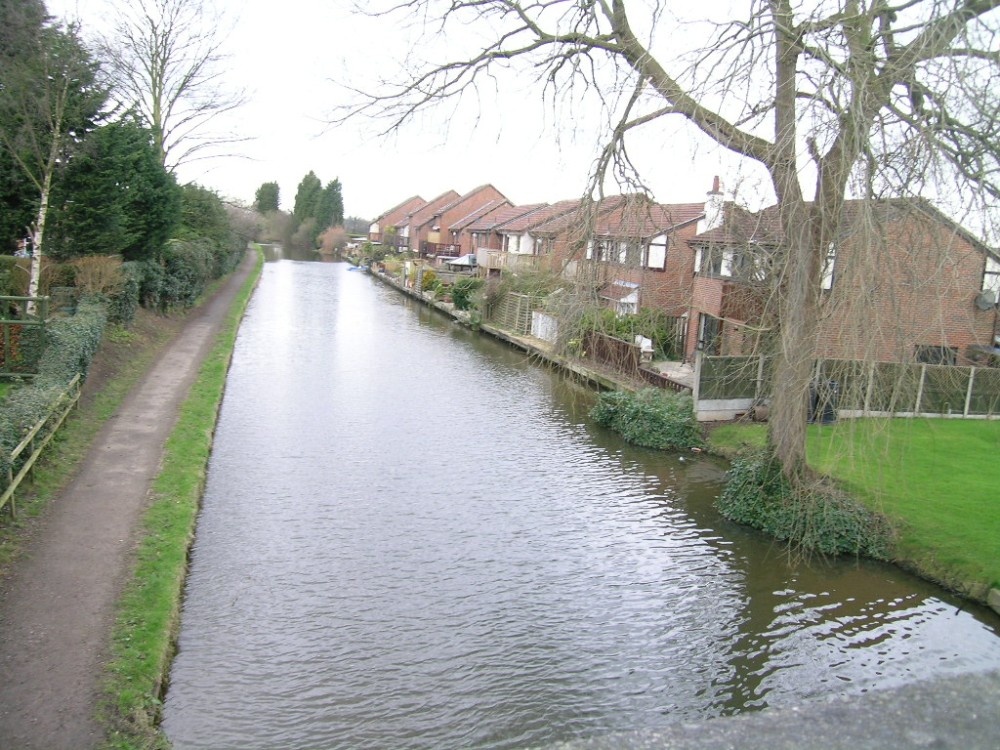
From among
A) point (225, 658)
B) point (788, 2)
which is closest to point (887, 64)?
point (788, 2)

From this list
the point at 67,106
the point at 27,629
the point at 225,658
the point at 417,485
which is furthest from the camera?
the point at 67,106

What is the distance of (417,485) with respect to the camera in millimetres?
14023

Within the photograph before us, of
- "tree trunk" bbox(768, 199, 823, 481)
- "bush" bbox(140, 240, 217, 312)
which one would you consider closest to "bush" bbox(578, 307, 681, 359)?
"tree trunk" bbox(768, 199, 823, 481)

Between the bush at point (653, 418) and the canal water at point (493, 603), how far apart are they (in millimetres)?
554

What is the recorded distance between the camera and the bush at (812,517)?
12.0 metres

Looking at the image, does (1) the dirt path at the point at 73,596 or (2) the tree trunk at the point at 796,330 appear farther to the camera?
(2) the tree trunk at the point at 796,330

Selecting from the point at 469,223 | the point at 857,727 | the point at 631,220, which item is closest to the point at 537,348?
A: the point at 631,220

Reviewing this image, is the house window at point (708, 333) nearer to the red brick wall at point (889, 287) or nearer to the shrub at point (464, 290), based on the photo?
the red brick wall at point (889, 287)

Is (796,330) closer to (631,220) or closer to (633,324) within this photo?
(631,220)

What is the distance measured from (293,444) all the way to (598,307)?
25.0 feet

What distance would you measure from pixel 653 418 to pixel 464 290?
2214cm

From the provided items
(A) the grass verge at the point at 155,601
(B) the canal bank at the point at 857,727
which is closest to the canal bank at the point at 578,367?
(B) the canal bank at the point at 857,727

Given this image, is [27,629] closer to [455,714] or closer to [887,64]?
[455,714]

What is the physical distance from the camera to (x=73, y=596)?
835 cm
